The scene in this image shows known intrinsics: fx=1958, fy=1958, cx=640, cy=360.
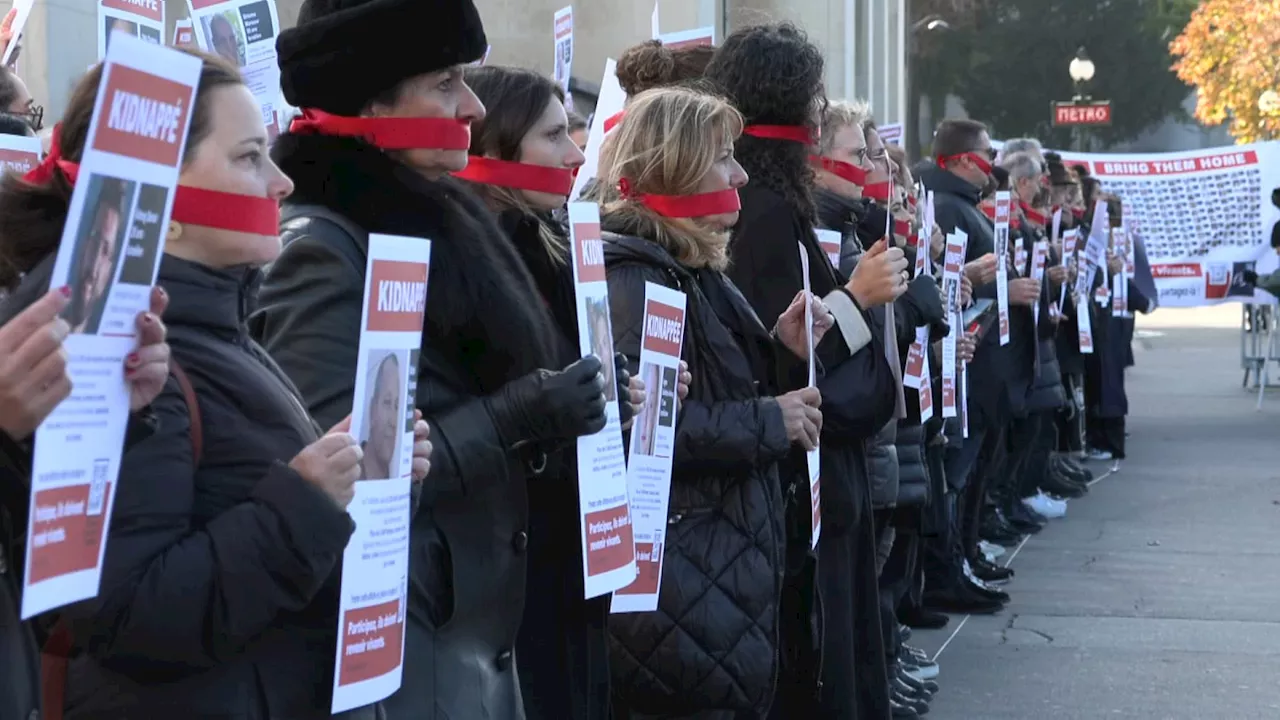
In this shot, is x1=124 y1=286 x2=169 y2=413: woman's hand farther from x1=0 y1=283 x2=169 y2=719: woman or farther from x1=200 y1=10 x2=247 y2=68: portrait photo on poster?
x1=200 y1=10 x2=247 y2=68: portrait photo on poster

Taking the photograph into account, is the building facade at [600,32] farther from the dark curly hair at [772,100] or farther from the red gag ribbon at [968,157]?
the red gag ribbon at [968,157]

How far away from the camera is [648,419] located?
379cm

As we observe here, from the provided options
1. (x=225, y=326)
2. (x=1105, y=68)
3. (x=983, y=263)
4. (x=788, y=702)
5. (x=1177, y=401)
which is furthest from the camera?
(x=1105, y=68)

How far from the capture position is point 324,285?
9.58 ft

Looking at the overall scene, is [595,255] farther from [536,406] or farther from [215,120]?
[215,120]

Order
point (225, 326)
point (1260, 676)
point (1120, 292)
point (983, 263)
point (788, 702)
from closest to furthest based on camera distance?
point (225, 326)
point (788, 702)
point (1260, 676)
point (983, 263)
point (1120, 292)

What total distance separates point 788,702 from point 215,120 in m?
2.87

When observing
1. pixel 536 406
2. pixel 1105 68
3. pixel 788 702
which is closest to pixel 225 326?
pixel 536 406

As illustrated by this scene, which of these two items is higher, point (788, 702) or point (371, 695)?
point (371, 695)

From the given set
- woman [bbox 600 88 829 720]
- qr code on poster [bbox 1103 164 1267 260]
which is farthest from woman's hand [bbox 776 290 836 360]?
qr code on poster [bbox 1103 164 1267 260]

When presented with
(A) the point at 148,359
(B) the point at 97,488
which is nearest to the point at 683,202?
(A) the point at 148,359

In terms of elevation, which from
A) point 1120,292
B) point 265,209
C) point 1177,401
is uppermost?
point 265,209

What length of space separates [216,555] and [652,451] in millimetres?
1527

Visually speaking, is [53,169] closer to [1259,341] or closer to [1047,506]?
[1047,506]
